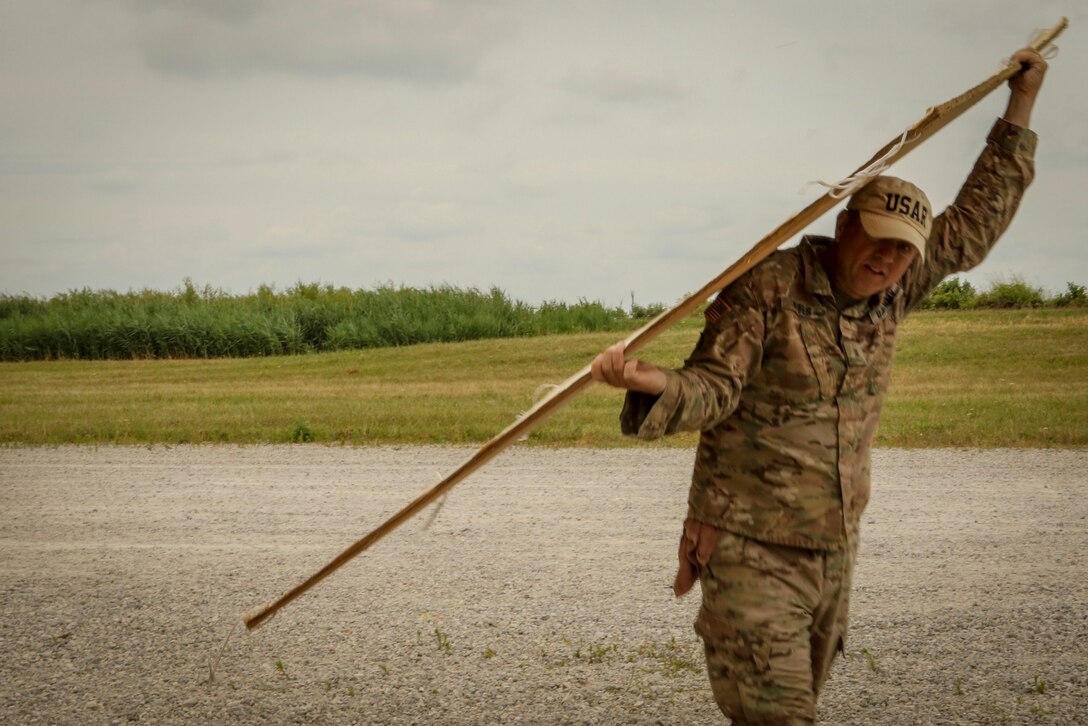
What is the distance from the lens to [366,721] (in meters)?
4.60

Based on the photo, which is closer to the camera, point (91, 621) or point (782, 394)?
point (782, 394)

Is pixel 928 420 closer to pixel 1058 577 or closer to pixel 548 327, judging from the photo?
pixel 1058 577

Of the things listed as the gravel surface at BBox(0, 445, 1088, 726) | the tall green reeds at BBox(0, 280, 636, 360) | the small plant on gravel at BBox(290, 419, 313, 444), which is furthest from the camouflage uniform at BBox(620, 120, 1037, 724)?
the tall green reeds at BBox(0, 280, 636, 360)

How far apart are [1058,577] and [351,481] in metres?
5.66

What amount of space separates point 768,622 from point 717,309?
2.87 ft

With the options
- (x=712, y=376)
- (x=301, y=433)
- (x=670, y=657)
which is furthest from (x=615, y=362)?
(x=301, y=433)

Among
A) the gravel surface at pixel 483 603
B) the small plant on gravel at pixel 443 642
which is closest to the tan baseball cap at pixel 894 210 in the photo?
the gravel surface at pixel 483 603

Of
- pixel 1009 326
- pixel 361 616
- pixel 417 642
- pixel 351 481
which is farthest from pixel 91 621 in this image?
pixel 1009 326

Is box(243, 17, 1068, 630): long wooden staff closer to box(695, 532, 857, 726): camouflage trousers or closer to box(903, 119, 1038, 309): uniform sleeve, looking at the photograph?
box(903, 119, 1038, 309): uniform sleeve

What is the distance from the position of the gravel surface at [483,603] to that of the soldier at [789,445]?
145 cm

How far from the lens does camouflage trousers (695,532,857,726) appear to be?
3113mm

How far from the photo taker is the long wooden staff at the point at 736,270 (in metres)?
3.04

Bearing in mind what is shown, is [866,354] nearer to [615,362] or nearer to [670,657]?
[615,362]

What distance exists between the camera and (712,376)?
10.1ft
